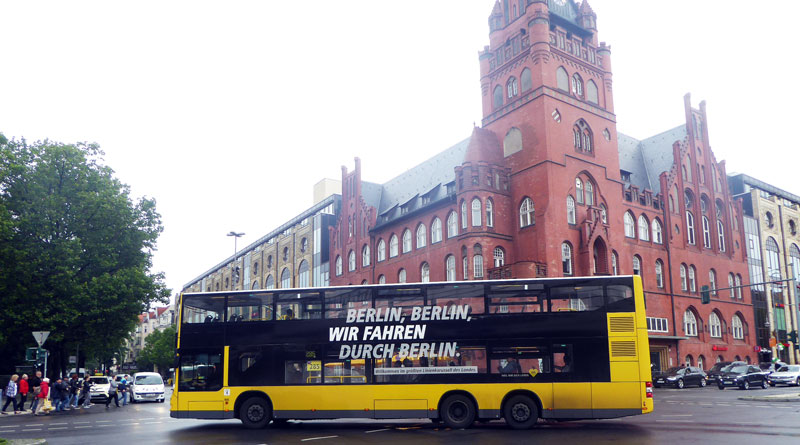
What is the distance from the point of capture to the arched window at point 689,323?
5281 cm

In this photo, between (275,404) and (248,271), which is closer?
(275,404)

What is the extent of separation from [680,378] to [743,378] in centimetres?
434

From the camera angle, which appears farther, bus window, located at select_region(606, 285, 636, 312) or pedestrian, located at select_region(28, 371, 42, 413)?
pedestrian, located at select_region(28, 371, 42, 413)

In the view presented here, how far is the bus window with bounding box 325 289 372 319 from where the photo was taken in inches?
731

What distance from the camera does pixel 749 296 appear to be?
59.0 meters

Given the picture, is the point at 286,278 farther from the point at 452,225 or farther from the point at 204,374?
the point at 204,374

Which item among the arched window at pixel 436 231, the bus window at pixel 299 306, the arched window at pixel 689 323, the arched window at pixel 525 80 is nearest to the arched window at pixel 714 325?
the arched window at pixel 689 323

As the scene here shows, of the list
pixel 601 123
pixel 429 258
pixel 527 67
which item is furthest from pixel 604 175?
pixel 429 258

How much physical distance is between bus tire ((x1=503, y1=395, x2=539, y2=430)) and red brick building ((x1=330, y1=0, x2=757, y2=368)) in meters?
25.6

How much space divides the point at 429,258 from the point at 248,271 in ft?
153

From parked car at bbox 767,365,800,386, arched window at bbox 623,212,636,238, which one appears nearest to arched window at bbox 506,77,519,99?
arched window at bbox 623,212,636,238

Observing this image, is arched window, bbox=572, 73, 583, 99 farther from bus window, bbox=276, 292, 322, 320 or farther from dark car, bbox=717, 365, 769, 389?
bus window, bbox=276, 292, 322, 320

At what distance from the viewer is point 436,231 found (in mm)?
52688

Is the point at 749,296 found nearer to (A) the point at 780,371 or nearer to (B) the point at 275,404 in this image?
(A) the point at 780,371
